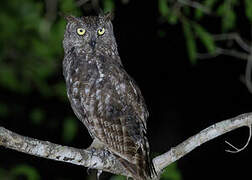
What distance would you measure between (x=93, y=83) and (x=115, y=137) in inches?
15.4

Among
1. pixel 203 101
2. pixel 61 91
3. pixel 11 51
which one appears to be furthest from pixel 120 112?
pixel 203 101

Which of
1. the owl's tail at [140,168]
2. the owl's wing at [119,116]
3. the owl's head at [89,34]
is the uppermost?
the owl's head at [89,34]

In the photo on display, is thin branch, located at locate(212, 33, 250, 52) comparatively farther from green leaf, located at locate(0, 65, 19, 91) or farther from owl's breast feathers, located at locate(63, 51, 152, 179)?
green leaf, located at locate(0, 65, 19, 91)

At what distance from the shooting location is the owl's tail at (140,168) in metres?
3.34

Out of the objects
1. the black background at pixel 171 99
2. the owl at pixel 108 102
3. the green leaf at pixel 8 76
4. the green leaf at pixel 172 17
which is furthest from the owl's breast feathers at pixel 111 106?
the black background at pixel 171 99

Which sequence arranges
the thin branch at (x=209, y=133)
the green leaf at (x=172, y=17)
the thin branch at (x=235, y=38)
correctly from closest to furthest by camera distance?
the thin branch at (x=209, y=133), the thin branch at (x=235, y=38), the green leaf at (x=172, y=17)

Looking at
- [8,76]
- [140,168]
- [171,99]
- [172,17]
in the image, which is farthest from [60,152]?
[171,99]

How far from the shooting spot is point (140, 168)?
11.1ft

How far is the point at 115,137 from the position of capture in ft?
11.7

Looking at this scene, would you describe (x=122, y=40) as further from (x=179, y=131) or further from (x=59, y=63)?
(x=59, y=63)

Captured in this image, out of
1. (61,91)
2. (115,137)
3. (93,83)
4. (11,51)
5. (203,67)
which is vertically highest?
(203,67)

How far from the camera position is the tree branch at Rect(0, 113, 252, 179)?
2963 millimetres

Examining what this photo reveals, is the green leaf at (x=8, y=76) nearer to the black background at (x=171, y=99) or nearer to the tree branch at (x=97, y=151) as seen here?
the black background at (x=171, y=99)

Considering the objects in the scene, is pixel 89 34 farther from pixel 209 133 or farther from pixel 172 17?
pixel 209 133
